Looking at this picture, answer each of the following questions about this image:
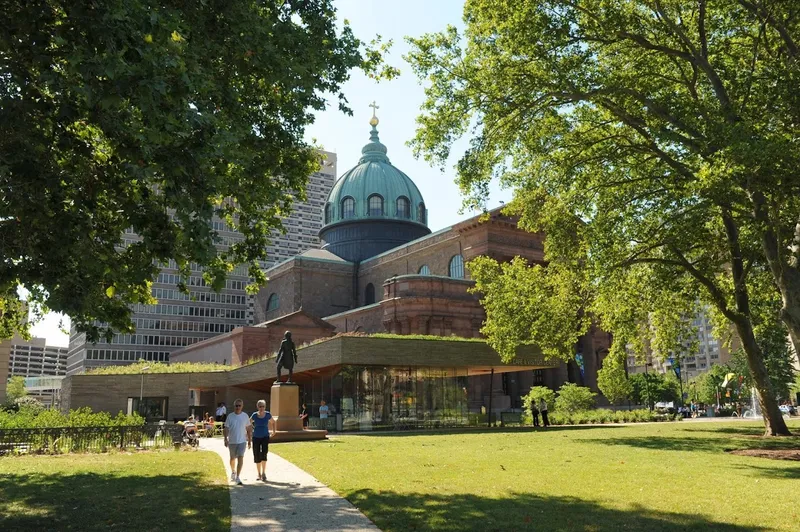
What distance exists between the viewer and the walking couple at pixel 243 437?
13.7 meters

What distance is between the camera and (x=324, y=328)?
6078 centimetres

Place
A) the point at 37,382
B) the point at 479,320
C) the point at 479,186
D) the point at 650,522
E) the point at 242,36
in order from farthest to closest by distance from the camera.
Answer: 1. the point at 37,382
2. the point at 479,320
3. the point at 479,186
4. the point at 242,36
5. the point at 650,522

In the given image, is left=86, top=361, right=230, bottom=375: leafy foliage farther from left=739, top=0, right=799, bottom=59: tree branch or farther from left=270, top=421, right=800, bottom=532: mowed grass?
left=739, top=0, right=799, bottom=59: tree branch

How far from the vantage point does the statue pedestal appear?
87.2ft

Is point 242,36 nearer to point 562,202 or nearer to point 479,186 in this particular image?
point 479,186

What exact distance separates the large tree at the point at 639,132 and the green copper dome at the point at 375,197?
166 ft

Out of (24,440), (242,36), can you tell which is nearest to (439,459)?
(242,36)

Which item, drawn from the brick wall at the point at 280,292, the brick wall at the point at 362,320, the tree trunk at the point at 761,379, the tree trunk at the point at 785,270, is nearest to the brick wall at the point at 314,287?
the brick wall at the point at 280,292

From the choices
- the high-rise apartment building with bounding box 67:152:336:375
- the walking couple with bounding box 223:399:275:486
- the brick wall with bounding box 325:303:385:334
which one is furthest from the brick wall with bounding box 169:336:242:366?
the walking couple with bounding box 223:399:275:486

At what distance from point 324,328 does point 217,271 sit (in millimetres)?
52264

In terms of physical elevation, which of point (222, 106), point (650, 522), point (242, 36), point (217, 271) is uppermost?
point (242, 36)

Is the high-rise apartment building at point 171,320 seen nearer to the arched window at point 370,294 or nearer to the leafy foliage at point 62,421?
the arched window at point 370,294

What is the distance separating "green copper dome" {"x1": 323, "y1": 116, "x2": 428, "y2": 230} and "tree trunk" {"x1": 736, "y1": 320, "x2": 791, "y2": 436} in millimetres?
53659

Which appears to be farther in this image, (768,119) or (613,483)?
(768,119)
